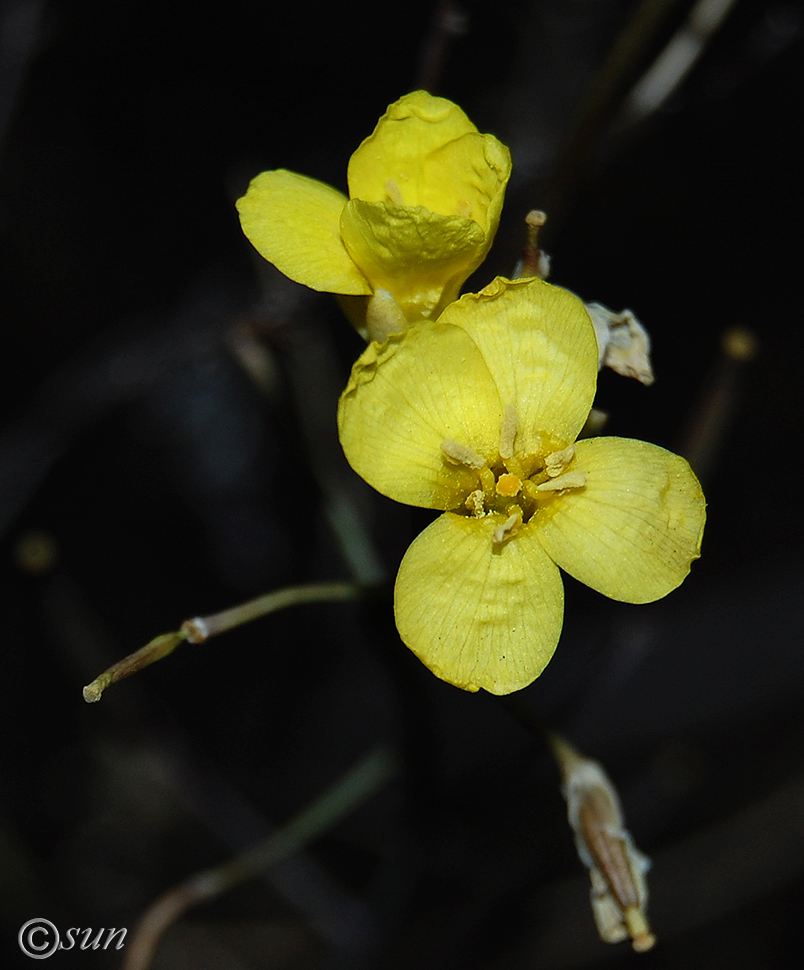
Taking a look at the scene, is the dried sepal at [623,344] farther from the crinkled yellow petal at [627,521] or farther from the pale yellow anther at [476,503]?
the pale yellow anther at [476,503]

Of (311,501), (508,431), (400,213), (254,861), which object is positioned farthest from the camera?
(311,501)

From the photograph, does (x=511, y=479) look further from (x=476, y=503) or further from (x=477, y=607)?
(x=477, y=607)

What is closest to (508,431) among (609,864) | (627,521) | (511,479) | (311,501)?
(511,479)

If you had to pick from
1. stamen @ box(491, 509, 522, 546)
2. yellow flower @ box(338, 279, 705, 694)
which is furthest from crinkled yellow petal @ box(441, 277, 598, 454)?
stamen @ box(491, 509, 522, 546)

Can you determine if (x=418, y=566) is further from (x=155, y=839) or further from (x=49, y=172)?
(x=49, y=172)

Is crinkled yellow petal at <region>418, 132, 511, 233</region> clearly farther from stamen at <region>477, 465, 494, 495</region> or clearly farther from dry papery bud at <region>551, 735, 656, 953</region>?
dry papery bud at <region>551, 735, 656, 953</region>

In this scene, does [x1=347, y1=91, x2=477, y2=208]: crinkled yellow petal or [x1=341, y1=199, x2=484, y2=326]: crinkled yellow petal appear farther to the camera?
[x1=347, y1=91, x2=477, y2=208]: crinkled yellow petal
